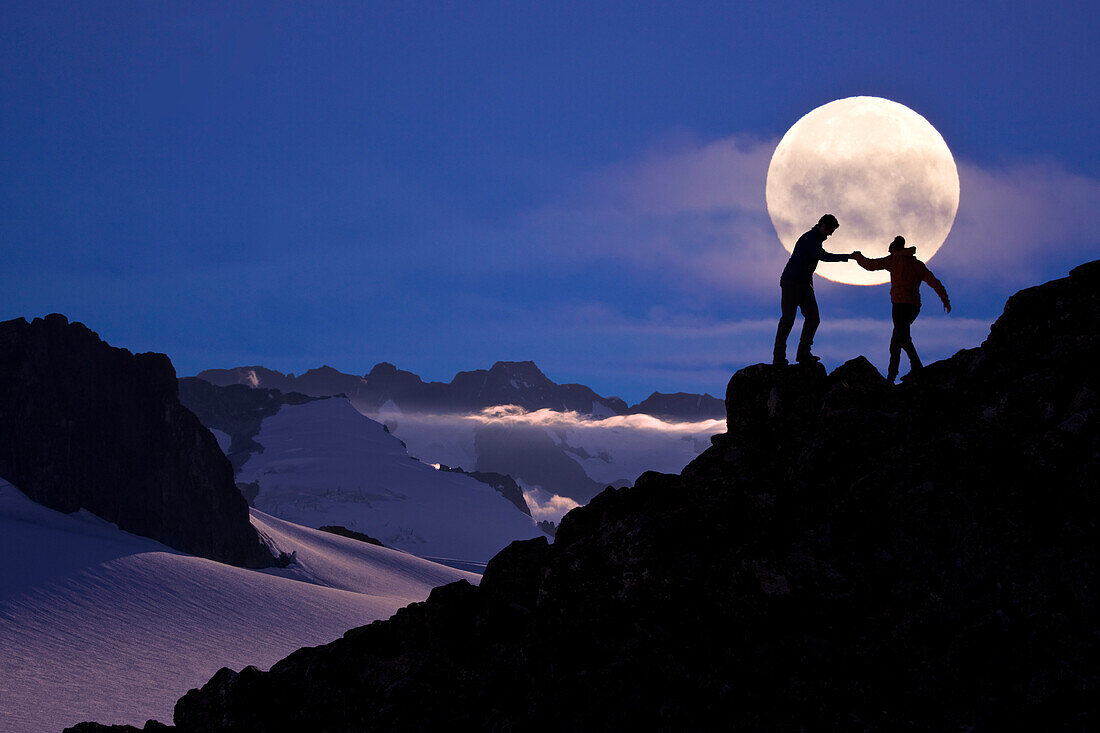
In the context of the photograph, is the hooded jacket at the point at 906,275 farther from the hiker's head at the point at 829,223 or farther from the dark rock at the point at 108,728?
the dark rock at the point at 108,728

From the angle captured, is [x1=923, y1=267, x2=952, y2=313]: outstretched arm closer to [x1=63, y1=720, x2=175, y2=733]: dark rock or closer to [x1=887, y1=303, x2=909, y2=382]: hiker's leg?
[x1=887, y1=303, x2=909, y2=382]: hiker's leg

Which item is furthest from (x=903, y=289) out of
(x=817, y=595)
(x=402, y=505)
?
(x=402, y=505)

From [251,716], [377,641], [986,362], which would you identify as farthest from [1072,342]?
[251,716]

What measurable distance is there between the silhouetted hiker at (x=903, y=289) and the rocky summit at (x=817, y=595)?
1186 mm

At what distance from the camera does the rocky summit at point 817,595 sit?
9.98 m

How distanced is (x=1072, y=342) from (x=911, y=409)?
7.58 ft

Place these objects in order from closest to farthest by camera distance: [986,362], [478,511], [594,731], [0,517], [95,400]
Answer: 1. [594,731]
2. [986,362]
3. [0,517]
4. [95,400]
5. [478,511]

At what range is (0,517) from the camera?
4941 centimetres

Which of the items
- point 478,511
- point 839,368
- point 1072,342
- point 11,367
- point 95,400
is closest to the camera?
point 1072,342

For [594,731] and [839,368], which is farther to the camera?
[839,368]

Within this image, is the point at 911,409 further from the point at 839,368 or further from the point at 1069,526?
the point at 1069,526

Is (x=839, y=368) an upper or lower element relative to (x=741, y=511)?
upper

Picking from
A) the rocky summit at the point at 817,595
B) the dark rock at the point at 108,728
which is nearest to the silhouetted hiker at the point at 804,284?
the rocky summit at the point at 817,595

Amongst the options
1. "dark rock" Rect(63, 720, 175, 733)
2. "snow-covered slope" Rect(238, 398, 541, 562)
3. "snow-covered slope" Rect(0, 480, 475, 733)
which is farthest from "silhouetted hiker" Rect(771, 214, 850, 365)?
"snow-covered slope" Rect(238, 398, 541, 562)
